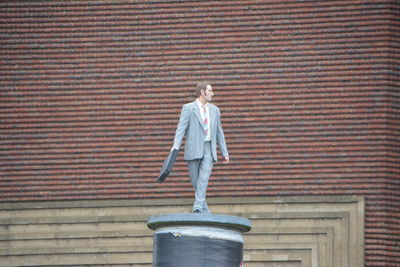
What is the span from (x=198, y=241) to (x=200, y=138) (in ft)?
4.94

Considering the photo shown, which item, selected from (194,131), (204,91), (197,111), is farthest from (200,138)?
(204,91)

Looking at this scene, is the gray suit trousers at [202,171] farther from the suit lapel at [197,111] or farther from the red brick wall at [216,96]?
the red brick wall at [216,96]

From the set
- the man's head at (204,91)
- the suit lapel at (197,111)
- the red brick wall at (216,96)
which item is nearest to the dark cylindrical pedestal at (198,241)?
the suit lapel at (197,111)

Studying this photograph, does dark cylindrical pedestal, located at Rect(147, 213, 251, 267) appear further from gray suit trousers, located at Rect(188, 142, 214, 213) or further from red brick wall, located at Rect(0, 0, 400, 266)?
red brick wall, located at Rect(0, 0, 400, 266)

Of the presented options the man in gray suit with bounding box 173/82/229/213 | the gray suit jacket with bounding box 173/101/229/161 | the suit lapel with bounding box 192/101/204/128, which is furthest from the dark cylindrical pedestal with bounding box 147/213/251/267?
the suit lapel with bounding box 192/101/204/128

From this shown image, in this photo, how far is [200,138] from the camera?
12.1m

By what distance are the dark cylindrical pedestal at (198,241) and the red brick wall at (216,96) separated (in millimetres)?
6050

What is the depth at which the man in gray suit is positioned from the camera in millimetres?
12125

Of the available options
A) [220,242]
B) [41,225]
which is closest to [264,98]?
[41,225]

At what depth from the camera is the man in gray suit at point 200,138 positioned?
12125 millimetres

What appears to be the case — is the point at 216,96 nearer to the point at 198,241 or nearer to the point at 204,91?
the point at 204,91

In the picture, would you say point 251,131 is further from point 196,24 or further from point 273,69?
point 196,24

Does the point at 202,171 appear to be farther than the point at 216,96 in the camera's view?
No

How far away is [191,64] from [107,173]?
2.65m
